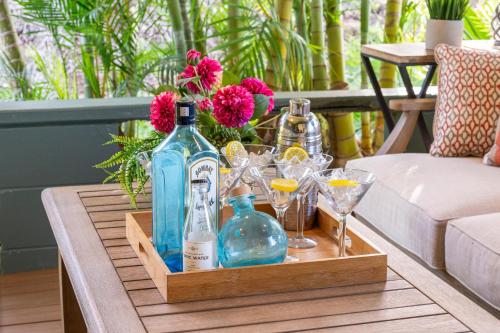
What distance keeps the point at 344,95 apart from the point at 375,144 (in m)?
0.78

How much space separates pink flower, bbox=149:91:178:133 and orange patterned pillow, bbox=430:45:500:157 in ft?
4.12

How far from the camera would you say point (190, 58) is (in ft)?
7.02

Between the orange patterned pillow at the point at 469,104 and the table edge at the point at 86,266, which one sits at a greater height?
the orange patterned pillow at the point at 469,104

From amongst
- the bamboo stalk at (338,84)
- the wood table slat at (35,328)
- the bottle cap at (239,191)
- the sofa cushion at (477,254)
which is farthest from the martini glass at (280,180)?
the bamboo stalk at (338,84)

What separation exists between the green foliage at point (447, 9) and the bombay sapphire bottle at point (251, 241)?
1764 millimetres

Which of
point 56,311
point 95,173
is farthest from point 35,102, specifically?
point 56,311

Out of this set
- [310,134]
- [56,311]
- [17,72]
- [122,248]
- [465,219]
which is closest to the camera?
[122,248]

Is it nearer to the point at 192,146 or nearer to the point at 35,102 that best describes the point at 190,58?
the point at 192,146

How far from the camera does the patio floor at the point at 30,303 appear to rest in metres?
2.62

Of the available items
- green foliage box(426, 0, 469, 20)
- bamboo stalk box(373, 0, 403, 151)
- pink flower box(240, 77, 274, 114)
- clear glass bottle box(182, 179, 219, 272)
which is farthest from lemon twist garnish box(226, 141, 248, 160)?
bamboo stalk box(373, 0, 403, 151)

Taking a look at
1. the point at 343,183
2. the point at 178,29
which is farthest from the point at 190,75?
the point at 178,29

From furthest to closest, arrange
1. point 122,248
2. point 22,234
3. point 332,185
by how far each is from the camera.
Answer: point 22,234 < point 122,248 < point 332,185

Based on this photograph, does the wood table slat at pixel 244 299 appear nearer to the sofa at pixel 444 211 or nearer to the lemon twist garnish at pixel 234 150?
the lemon twist garnish at pixel 234 150

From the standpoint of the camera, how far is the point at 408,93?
3250 mm
